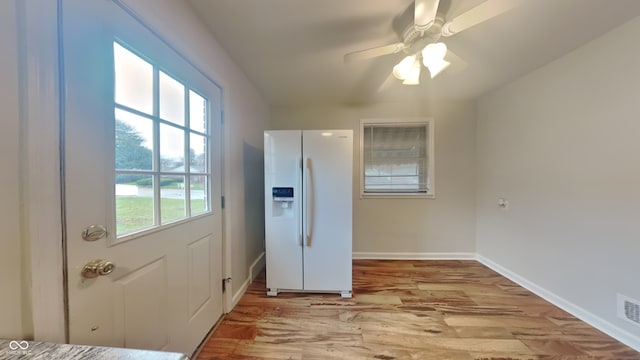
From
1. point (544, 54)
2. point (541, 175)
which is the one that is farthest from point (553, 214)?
point (544, 54)

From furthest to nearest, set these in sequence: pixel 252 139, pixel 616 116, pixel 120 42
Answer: pixel 252 139
pixel 616 116
pixel 120 42

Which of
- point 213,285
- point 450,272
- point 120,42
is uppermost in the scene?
point 120,42

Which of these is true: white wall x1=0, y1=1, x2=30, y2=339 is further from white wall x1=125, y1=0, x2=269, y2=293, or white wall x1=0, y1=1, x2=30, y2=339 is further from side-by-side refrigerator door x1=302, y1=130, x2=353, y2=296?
side-by-side refrigerator door x1=302, y1=130, x2=353, y2=296

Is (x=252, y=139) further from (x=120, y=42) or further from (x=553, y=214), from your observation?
(x=553, y=214)

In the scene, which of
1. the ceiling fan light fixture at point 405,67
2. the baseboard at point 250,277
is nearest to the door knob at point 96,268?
the baseboard at point 250,277

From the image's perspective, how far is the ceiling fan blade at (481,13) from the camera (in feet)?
3.51

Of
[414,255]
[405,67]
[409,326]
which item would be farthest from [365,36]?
[414,255]

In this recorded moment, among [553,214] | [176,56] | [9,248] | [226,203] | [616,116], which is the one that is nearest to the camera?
[9,248]

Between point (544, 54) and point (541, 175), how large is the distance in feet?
3.53

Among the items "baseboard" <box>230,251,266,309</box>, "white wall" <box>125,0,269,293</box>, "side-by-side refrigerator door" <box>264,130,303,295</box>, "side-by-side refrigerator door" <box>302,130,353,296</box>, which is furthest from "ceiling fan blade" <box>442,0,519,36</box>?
"baseboard" <box>230,251,266,309</box>

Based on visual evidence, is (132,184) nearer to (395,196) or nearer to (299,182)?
(299,182)

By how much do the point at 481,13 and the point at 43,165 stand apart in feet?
6.15

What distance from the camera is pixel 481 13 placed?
3.76 feet

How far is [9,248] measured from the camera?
0.64m
